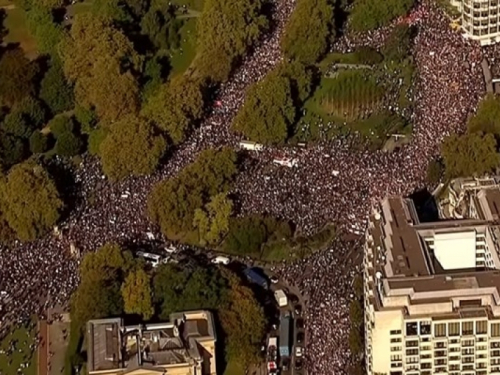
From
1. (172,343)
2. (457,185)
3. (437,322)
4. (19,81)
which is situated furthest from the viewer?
(19,81)

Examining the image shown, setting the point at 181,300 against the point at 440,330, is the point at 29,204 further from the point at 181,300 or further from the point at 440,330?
the point at 440,330

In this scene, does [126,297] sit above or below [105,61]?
below

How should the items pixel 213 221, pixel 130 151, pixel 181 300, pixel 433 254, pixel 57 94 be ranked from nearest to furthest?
pixel 433 254
pixel 181 300
pixel 213 221
pixel 130 151
pixel 57 94

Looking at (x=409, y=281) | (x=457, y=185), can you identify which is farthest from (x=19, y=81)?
(x=409, y=281)

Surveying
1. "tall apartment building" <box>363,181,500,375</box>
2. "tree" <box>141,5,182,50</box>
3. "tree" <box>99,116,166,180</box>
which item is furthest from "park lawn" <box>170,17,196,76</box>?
"tall apartment building" <box>363,181,500,375</box>

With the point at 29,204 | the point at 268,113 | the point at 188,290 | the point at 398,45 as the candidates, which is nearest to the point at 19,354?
the point at 188,290

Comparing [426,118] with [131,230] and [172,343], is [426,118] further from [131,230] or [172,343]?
[172,343]
